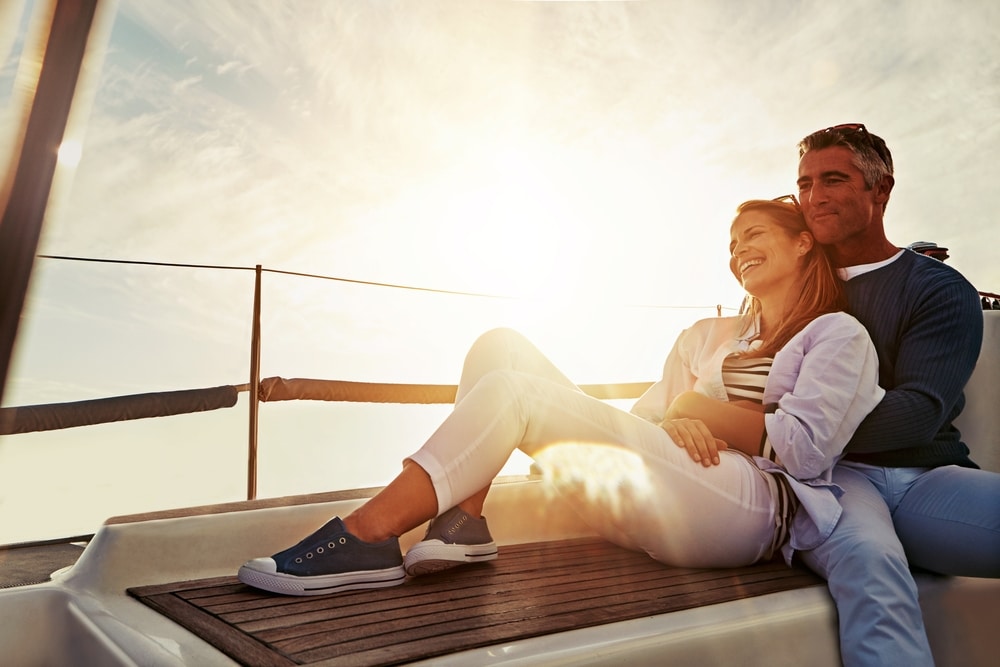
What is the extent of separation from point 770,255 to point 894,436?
547 millimetres

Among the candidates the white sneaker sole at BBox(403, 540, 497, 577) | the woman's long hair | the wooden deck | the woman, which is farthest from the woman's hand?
the white sneaker sole at BBox(403, 540, 497, 577)

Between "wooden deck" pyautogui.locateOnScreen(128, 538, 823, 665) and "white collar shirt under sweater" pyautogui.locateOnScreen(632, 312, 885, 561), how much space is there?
0.16 meters

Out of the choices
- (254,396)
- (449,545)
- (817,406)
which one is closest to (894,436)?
(817,406)

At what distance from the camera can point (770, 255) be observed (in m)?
1.93

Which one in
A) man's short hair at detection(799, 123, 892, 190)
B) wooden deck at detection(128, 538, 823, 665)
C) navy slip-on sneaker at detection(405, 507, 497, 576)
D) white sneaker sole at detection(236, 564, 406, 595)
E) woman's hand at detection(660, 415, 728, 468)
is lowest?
wooden deck at detection(128, 538, 823, 665)

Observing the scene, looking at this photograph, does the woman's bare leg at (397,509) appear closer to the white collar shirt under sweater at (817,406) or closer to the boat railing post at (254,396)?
the white collar shirt under sweater at (817,406)

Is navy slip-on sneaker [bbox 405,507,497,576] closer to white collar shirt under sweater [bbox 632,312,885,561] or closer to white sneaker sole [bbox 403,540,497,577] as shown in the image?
white sneaker sole [bbox 403,540,497,577]

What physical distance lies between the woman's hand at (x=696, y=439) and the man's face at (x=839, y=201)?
0.68m

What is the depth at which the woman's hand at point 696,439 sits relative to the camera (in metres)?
1.55

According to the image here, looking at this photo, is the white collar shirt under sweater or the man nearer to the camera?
the man

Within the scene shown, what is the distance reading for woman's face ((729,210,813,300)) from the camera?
1.93m

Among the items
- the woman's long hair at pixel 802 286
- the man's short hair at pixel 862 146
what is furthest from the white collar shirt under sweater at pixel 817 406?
the man's short hair at pixel 862 146

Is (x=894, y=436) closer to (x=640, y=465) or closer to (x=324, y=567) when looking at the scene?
(x=640, y=465)

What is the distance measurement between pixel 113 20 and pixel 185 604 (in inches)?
43.9
